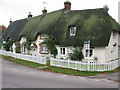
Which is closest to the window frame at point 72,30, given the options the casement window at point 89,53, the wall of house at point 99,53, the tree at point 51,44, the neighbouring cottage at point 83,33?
the neighbouring cottage at point 83,33

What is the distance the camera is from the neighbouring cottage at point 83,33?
1772cm

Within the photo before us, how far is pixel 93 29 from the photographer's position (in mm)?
18406

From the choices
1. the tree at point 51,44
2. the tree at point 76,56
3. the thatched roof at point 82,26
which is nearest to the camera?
the tree at point 76,56

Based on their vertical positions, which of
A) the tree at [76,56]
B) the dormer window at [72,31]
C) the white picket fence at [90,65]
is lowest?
the white picket fence at [90,65]

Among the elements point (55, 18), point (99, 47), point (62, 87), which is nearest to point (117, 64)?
point (99, 47)

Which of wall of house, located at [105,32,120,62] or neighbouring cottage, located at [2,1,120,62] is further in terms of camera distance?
wall of house, located at [105,32,120,62]

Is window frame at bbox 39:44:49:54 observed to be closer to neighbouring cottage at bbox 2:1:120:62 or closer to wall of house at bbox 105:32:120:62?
neighbouring cottage at bbox 2:1:120:62

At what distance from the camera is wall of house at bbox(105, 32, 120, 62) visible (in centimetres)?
1872

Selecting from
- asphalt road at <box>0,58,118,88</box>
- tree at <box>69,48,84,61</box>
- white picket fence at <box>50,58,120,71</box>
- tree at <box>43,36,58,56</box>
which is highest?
tree at <box>43,36,58,56</box>

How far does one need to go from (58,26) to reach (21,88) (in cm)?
1538

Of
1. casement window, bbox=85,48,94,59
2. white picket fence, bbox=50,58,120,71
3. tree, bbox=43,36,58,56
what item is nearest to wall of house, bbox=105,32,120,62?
casement window, bbox=85,48,94,59

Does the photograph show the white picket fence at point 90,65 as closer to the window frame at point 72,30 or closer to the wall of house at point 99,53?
the wall of house at point 99,53

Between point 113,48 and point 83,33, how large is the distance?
17.3 ft

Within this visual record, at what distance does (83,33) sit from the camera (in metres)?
19.0
